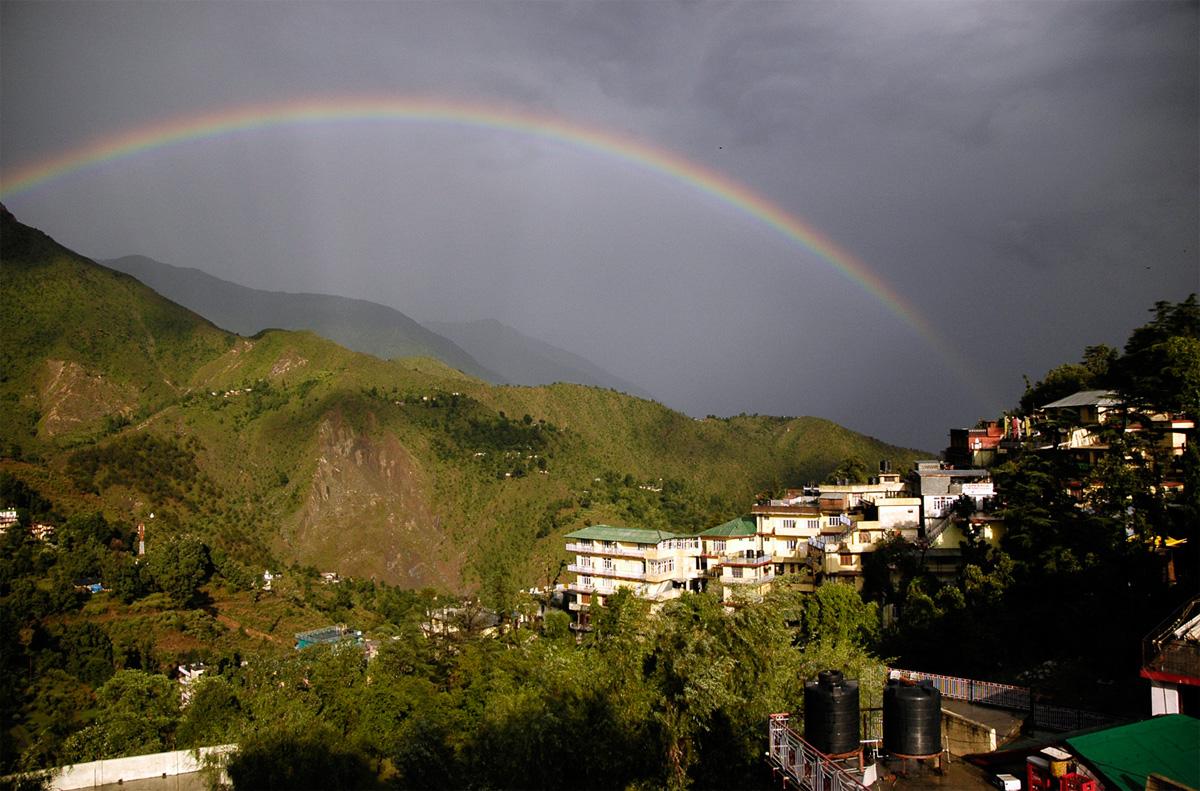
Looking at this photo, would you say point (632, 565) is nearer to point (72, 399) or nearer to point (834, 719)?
point (834, 719)

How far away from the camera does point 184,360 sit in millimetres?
84062

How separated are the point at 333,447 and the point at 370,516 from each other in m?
6.93

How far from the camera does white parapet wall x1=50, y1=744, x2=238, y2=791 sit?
60.3 feet

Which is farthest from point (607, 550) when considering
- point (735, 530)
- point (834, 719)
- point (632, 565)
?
point (834, 719)

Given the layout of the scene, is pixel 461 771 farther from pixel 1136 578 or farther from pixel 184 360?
pixel 184 360

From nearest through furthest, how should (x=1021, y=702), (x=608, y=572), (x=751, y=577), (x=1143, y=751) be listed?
(x=1143, y=751) → (x=1021, y=702) → (x=751, y=577) → (x=608, y=572)

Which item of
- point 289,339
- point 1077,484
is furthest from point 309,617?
point 289,339

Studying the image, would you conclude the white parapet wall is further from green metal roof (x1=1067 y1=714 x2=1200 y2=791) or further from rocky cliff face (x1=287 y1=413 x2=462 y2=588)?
rocky cliff face (x1=287 y1=413 x2=462 y2=588)

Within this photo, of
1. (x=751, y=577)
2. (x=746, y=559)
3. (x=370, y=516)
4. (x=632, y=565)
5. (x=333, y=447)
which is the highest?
(x=333, y=447)

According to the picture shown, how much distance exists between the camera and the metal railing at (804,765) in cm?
696

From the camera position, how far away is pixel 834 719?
7.54m

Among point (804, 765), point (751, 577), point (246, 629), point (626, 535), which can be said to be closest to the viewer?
point (804, 765)

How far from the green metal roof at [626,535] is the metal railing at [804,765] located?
2479 centimetres

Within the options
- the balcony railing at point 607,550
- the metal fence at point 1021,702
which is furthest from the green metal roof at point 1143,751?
the balcony railing at point 607,550
